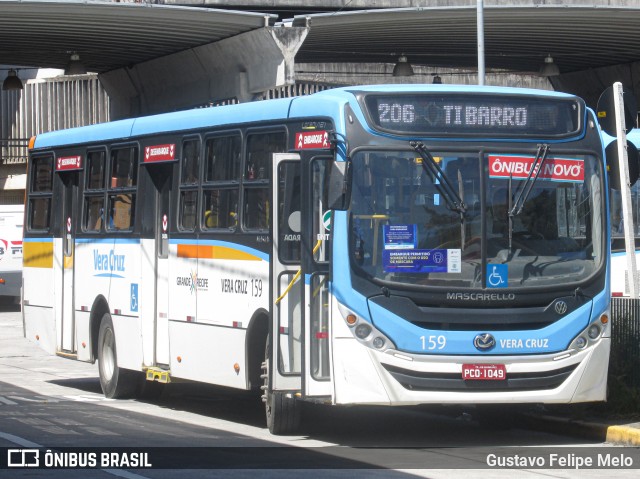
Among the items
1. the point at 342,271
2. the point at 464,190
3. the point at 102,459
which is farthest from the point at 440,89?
the point at 102,459

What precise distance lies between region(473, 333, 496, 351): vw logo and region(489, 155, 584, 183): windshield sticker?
1.38 m

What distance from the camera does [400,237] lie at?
12.5 meters

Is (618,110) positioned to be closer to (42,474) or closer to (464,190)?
(464,190)

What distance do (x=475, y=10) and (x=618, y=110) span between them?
15.5 m

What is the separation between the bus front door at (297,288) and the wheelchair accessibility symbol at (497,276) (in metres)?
1.41

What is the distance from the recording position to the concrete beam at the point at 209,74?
28453 mm

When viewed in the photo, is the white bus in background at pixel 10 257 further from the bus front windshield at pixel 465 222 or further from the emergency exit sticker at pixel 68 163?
the bus front windshield at pixel 465 222

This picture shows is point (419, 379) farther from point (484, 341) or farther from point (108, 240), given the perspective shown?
point (108, 240)

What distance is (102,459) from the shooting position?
1170 cm

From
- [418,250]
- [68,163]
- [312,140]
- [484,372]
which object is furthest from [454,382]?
[68,163]

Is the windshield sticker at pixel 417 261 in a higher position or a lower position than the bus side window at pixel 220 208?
lower

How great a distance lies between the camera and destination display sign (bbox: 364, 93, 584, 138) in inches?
502

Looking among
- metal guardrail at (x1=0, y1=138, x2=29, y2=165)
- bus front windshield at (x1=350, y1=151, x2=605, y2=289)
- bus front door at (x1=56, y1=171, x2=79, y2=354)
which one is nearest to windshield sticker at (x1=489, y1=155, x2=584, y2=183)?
bus front windshield at (x1=350, y1=151, x2=605, y2=289)

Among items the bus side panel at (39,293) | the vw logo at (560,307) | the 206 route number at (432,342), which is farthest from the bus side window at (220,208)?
the bus side panel at (39,293)
